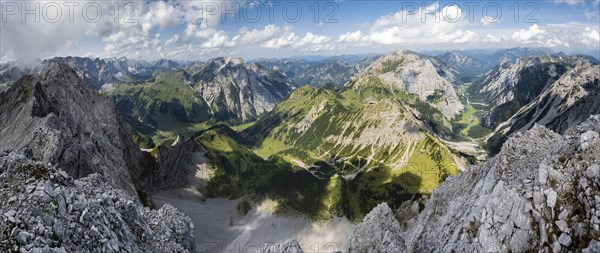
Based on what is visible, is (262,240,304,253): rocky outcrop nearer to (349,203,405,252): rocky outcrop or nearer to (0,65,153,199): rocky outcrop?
(349,203,405,252): rocky outcrop

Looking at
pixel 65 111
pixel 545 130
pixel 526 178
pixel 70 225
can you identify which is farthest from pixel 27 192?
pixel 65 111

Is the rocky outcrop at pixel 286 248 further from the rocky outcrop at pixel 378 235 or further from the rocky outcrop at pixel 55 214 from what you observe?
the rocky outcrop at pixel 378 235

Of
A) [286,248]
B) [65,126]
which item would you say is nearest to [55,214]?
[286,248]

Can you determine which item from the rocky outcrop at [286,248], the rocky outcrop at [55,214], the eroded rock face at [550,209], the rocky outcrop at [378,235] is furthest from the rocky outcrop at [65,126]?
the eroded rock face at [550,209]

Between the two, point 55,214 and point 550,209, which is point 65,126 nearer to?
point 55,214

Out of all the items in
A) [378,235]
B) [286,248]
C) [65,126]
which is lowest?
[378,235]

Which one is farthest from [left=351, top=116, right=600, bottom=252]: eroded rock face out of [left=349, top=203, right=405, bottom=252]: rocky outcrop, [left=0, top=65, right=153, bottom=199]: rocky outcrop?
[left=0, top=65, right=153, bottom=199]: rocky outcrop

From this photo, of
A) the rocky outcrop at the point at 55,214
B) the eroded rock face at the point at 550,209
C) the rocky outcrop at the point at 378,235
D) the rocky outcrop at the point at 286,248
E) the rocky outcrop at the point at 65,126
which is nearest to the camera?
the rocky outcrop at the point at 55,214
